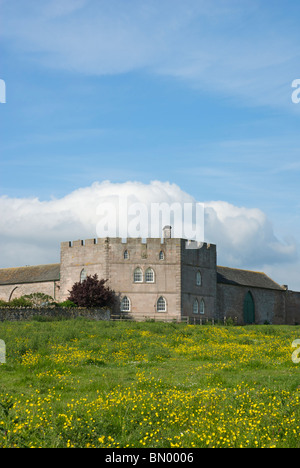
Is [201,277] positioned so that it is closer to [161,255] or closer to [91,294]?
[161,255]

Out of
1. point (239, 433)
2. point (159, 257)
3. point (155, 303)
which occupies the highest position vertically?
point (159, 257)

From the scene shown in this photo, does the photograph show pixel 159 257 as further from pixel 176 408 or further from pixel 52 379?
pixel 176 408

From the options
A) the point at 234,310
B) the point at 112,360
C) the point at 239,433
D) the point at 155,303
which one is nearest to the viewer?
the point at 239,433

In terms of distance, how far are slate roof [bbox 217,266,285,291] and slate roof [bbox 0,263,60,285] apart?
1893cm

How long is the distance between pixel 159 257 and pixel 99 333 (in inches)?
1064

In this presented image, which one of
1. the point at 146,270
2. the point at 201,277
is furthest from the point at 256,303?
the point at 146,270

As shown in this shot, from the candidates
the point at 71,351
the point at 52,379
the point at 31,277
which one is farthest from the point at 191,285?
the point at 52,379

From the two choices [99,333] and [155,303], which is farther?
[155,303]

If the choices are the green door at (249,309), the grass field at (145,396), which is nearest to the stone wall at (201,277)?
the green door at (249,309)

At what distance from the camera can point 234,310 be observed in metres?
64.3

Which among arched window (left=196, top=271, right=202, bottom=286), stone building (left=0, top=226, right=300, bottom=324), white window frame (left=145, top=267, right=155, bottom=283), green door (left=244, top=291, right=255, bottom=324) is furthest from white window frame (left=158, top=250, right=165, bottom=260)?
green door (left=244, top=291, right=255, bottom=324)

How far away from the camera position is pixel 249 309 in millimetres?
66750

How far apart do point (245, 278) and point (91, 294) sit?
2338 cm

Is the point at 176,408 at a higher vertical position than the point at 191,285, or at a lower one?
lower
